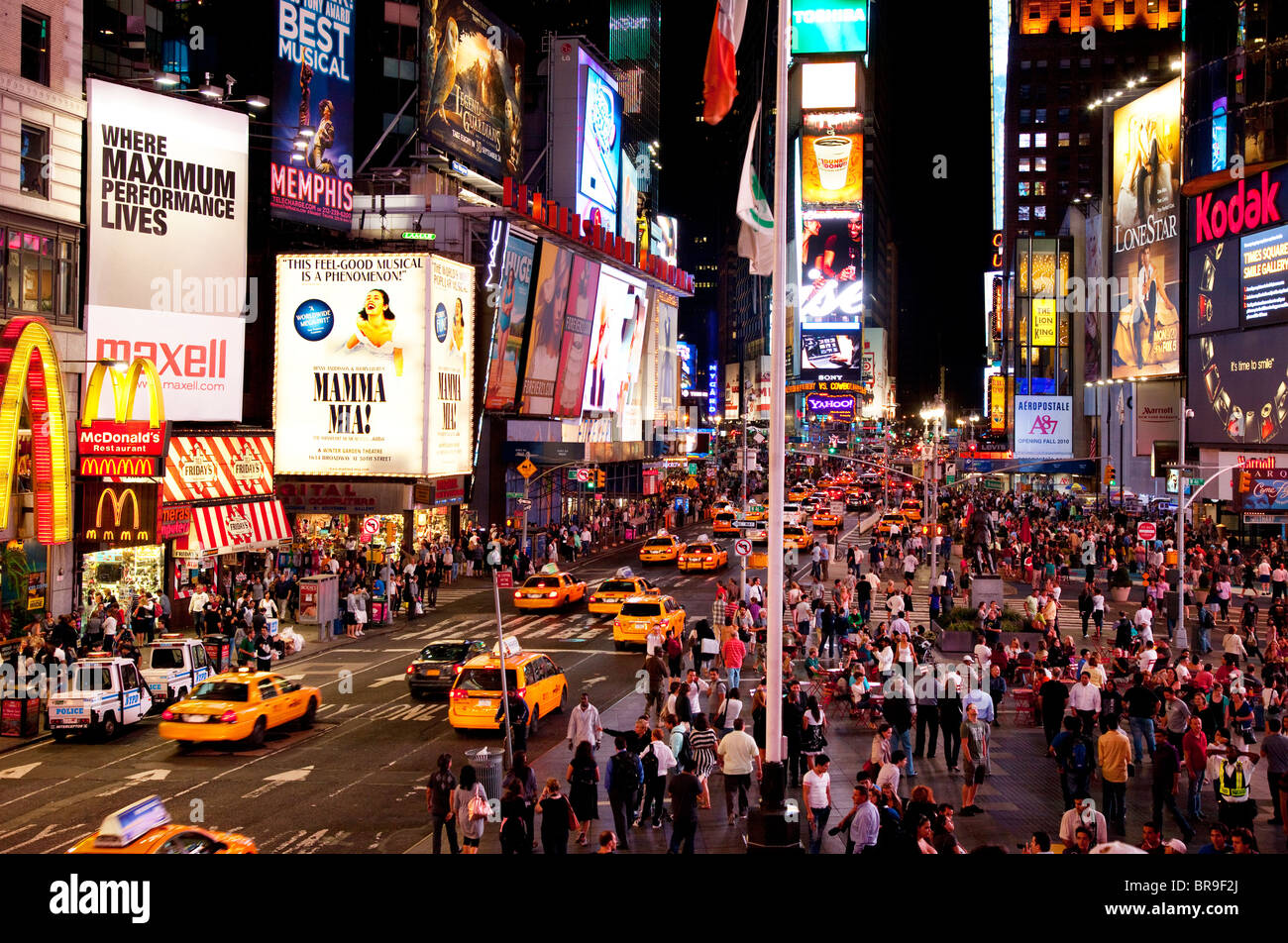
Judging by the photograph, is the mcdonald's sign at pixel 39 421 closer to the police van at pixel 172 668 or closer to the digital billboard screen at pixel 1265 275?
the police van at pixel 172 668

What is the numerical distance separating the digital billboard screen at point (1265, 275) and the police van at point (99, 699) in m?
47.3

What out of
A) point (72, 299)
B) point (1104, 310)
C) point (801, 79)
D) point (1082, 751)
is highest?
point (801, 79)

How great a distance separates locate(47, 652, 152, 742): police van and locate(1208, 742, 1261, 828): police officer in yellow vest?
17.7 m

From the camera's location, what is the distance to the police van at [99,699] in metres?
20.5

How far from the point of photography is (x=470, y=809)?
13.5 meters

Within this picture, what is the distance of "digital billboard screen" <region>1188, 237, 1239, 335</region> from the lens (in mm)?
54562

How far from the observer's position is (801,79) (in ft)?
380

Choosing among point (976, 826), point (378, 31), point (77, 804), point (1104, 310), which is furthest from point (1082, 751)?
point (1104, 310)

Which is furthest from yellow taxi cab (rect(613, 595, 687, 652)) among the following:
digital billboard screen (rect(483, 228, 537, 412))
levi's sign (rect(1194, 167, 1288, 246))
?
levi's sign (rect(1194, 167, 1288, 246))

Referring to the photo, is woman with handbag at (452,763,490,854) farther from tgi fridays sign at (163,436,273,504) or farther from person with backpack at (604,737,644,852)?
tgi fridays sign at (163,436,273,504)
